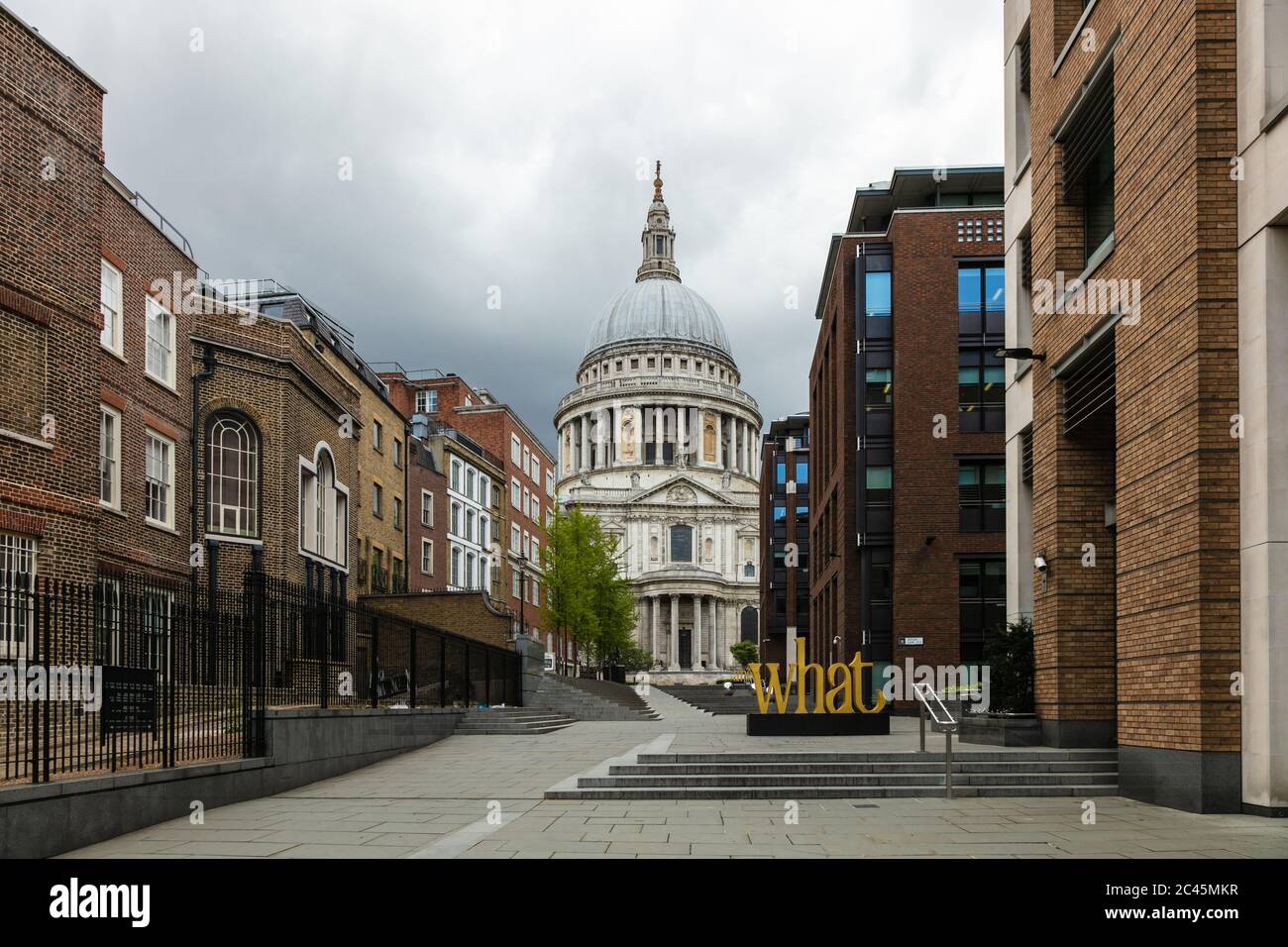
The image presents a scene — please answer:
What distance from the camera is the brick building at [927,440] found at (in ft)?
136

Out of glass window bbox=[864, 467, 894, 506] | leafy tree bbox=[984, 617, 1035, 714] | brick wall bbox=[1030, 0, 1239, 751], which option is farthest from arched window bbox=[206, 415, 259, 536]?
glass window bbox=[864, 467, 894, 506]

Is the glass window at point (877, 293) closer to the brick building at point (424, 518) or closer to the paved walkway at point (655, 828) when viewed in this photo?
the brick building at point (424, 518)

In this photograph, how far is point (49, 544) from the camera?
20.2 m

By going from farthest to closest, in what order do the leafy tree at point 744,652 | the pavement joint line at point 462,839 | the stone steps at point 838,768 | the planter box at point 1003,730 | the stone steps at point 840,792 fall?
the leafy tree at point 744,652 < the planter box at point 1003,730 < the stone steps at point 838,768 < the stone steps at point 840,792 < the pavement joint line at point 462,839

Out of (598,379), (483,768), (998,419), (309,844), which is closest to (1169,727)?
(309,844)

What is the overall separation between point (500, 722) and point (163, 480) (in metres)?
10.3

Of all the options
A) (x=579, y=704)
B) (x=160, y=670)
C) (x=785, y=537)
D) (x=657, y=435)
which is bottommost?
(x=579, y=704)

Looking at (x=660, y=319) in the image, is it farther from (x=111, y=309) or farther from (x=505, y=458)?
(x=111, y=309)

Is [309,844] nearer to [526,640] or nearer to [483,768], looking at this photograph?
[483,768]

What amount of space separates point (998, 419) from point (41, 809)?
34.9 meters

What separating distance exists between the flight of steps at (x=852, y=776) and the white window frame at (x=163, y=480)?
1409 centimetres

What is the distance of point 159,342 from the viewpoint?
28.4 metres

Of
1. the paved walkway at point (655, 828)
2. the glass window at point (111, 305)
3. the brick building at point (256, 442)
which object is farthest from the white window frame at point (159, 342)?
the paved walkway at point (655, 828)

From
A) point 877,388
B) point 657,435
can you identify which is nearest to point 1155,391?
point 877,388
